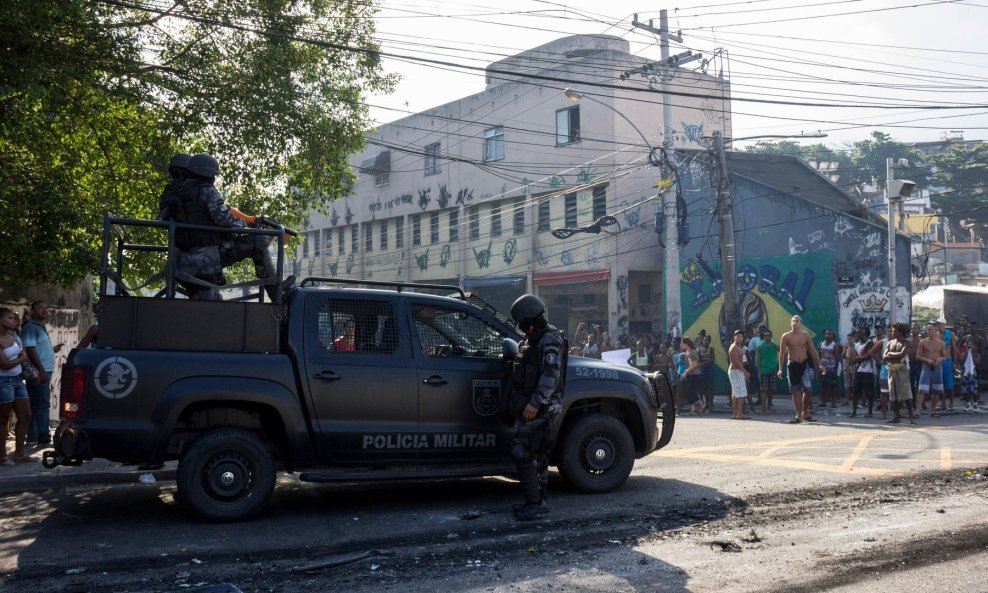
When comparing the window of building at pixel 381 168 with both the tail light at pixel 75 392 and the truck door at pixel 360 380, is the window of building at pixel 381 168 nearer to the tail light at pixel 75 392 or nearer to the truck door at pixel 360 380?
the truck door at pixel 360 380

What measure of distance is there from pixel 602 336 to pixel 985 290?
10877 mm

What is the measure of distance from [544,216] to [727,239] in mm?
13751

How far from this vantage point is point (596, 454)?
25.1 feet

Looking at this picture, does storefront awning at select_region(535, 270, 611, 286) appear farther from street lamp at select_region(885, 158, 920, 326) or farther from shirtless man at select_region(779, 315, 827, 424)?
shirtless man at select_region(779, 315, 827, 424)

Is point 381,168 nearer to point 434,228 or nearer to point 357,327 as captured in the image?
point 434,228

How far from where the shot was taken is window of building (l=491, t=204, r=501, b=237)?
122ft

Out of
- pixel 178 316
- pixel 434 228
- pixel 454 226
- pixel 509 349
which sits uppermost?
pixel 434 228

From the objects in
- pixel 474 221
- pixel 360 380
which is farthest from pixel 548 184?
pixel 360 380

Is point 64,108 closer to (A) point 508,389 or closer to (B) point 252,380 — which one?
(B) point 252,380

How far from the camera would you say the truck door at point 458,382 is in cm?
703

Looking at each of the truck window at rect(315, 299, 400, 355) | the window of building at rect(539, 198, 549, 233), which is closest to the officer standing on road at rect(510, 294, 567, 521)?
the truck window at rect(315, 299, 400, 355)

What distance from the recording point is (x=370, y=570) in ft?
17.2

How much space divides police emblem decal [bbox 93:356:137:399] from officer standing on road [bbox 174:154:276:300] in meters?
0.97

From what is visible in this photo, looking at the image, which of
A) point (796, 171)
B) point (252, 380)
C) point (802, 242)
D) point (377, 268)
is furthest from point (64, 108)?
point (377, 268)
